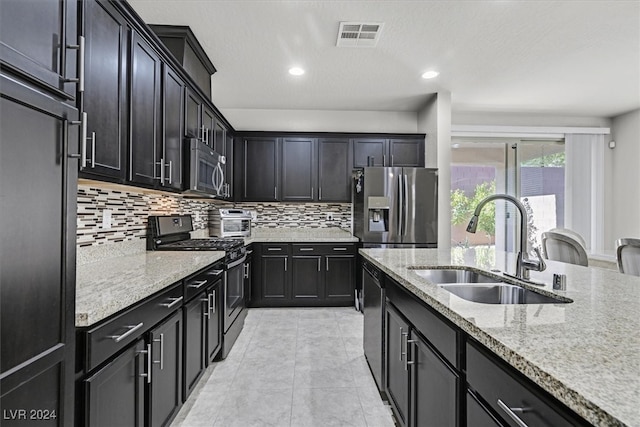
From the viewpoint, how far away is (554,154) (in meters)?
5.31

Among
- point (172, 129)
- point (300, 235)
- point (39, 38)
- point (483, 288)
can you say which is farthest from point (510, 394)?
point (300, 235)

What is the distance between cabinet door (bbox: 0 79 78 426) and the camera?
781 millimetres

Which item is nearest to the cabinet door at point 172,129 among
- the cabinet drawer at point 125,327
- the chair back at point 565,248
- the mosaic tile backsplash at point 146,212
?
the mosaic tile backsplash at point 146,212

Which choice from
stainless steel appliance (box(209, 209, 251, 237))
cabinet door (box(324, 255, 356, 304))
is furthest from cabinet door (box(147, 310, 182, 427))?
cabinet door (box(324, 255, 356, 304))

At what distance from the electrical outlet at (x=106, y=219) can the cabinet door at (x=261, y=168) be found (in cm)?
243

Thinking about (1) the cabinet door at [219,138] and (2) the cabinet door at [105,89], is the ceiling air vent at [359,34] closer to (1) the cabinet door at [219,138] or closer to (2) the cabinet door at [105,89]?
(1) the cabinet door at [219,138]

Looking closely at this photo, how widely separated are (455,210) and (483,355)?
4.54 metres

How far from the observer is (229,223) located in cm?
423

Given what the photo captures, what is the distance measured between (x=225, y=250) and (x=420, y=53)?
2525mm

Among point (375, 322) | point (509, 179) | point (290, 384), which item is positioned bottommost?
point (290, 384)

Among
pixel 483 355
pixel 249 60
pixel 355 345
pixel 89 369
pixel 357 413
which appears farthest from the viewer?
pixel 249 60

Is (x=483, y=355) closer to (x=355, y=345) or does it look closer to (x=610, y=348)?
(x=610, y=348)

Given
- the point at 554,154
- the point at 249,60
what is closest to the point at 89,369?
the point at 249,60

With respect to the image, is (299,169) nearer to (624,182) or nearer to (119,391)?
(119,391)
